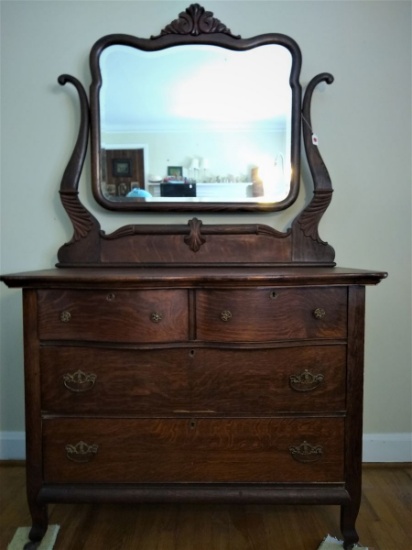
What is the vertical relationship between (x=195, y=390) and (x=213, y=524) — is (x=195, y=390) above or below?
above

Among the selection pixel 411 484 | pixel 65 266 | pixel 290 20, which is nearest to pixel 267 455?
pixel 411 484

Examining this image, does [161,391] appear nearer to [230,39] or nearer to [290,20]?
[230,39]

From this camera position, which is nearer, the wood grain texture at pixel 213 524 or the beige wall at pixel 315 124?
the wood grain texture at pixel 213 524

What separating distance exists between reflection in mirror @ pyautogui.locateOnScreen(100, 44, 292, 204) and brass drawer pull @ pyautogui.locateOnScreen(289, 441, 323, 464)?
41.4 inches

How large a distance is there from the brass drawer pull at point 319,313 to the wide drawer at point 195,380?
0.35 feet

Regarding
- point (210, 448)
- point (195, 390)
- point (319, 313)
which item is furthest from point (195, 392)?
point (319, 313)

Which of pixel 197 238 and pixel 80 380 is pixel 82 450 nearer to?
pixel 80 380

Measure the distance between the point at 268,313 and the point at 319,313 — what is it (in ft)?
0.57

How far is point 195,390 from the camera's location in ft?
4.20

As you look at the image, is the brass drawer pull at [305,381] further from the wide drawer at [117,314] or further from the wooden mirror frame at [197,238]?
the wooden mirror frame at [197,238]

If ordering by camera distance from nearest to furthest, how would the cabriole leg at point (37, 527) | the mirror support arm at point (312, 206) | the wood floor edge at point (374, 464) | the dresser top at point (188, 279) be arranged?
the dresser top at point (188, 279) < the cabriole leg at point (37, 527) < the mirror support arm at point (312, 206) < the wood floor edge at point (374, 464)

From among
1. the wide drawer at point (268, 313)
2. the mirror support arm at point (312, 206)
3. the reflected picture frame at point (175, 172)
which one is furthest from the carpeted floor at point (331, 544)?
the reflected picture frame at point (175, 172)

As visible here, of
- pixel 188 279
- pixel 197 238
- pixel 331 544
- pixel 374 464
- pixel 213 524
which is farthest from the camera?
pixel 374 464

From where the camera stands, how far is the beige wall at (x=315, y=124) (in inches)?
69.6
